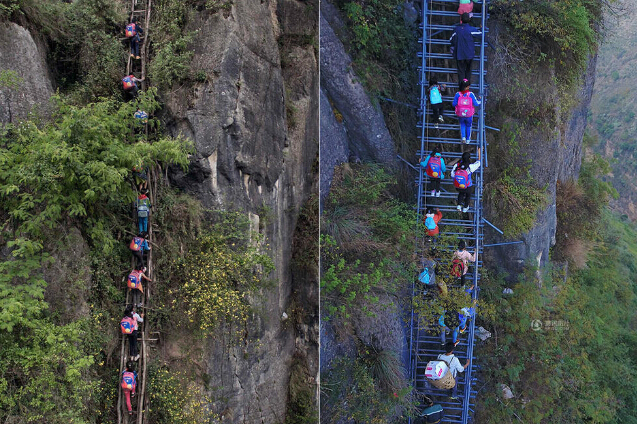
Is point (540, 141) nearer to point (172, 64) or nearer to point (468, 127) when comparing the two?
point (468, 127)

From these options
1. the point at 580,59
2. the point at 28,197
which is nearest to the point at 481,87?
the point at 580,59

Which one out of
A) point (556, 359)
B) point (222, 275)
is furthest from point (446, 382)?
point (222, 275)

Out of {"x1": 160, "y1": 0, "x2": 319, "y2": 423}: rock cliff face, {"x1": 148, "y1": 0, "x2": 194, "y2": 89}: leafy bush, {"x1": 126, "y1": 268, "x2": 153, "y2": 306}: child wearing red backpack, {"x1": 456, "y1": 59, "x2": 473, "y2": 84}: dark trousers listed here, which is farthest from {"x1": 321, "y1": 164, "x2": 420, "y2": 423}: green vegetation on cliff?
{"x1": 148, "y1": 0, "x2": 194, "y2": 89}: leafy bush

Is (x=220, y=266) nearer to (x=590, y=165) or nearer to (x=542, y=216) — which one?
(x=542, y=216)

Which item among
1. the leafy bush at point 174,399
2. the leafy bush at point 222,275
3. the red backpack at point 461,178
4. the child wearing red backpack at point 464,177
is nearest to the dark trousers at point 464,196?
the child wearing red backpack at point 464,177

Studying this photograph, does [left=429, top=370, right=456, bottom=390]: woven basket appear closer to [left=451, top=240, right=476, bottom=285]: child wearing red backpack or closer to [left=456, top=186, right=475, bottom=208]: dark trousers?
[left=451, top=240, right=476, bottom=285]: child wearing red backpack

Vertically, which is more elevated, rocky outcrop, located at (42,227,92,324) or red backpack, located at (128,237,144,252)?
red backpack, located at (128,237,144,252)
